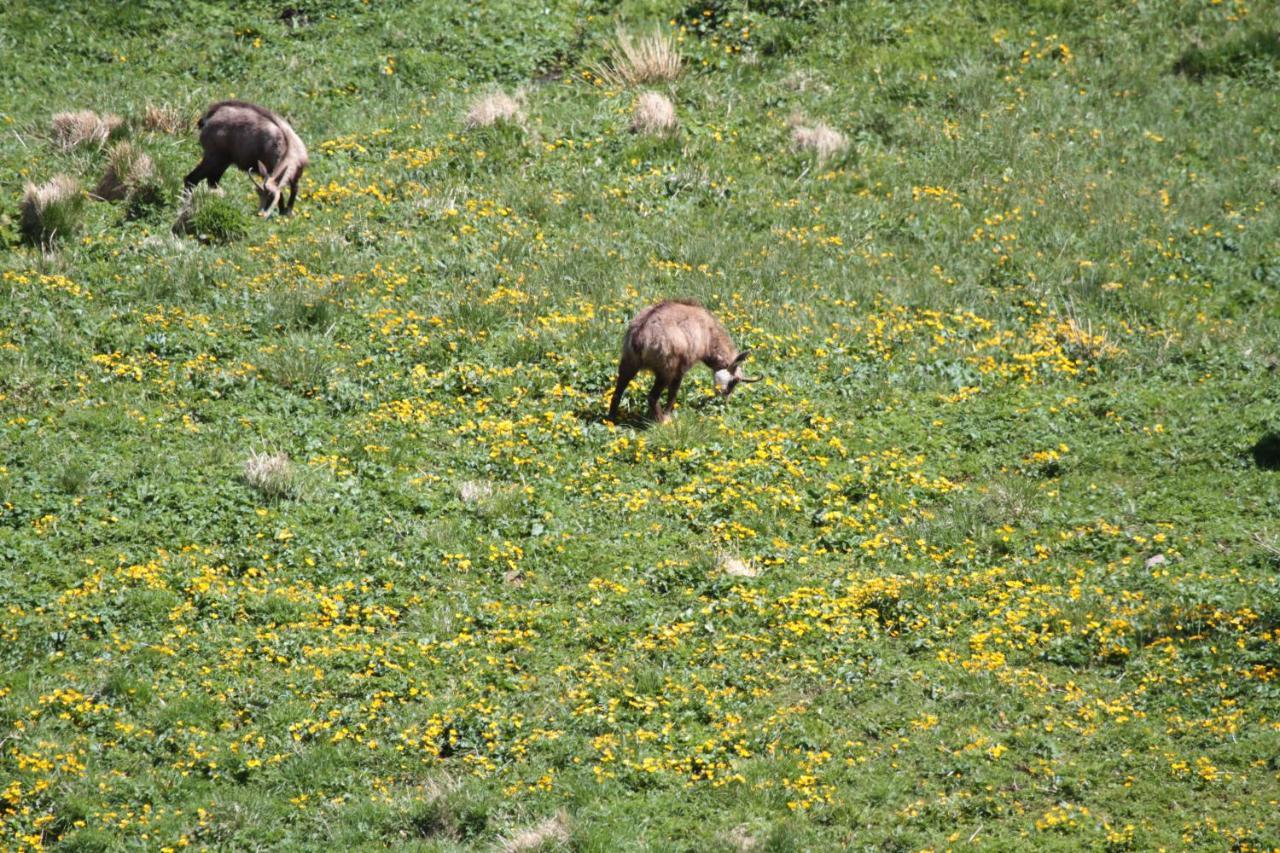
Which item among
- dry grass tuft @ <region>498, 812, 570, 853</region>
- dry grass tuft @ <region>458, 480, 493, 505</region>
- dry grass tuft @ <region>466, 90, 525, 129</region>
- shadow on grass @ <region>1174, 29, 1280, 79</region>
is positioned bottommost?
dry grass tuft @ <region>458, 480, 493, 505</region>

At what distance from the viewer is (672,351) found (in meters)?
14.3

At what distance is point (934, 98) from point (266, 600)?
605 inches

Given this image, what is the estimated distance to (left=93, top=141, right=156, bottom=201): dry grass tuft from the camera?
1847 centimetres

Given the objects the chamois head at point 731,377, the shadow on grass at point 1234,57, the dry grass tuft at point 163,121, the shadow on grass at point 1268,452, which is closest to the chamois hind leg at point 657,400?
the chamois head at point 731,377

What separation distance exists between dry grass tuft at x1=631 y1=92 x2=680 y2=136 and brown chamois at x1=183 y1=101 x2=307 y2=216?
5.32 m

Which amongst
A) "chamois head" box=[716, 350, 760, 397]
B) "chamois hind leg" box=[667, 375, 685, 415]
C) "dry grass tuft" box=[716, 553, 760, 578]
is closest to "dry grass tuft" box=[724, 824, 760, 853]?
"dry grass tuft" box=[716, 553, 760, 578]

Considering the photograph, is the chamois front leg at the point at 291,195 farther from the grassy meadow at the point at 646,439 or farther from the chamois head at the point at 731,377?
the chamois head at the point at 731,377

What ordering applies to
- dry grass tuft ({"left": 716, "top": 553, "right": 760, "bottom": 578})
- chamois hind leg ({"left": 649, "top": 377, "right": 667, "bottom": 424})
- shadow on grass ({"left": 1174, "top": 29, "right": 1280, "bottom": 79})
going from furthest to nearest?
shadow on grass ({"left": 1174, "top": 29, "right": 1280, "bottom": 79}), chamois hind leg ({"left": 649, "top": 377, "right": 667, "bottom": 424}), dry grass tuft ({"left": 716, "top": 553, "right": 760, "bottom": 578})

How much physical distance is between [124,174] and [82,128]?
6.07 feet

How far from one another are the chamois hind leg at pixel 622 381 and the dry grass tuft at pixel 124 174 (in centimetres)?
799

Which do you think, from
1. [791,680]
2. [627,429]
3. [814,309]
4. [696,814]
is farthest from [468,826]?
[814,309]

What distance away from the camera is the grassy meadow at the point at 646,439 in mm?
9672

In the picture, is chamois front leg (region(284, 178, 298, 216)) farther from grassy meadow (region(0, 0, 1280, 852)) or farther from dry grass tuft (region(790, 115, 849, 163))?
dry grass tuft (region(790, 115, 849, 163))

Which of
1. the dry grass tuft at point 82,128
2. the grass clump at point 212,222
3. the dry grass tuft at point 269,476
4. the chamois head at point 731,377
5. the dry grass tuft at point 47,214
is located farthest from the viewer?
the dry grass tuft at point 82,128
